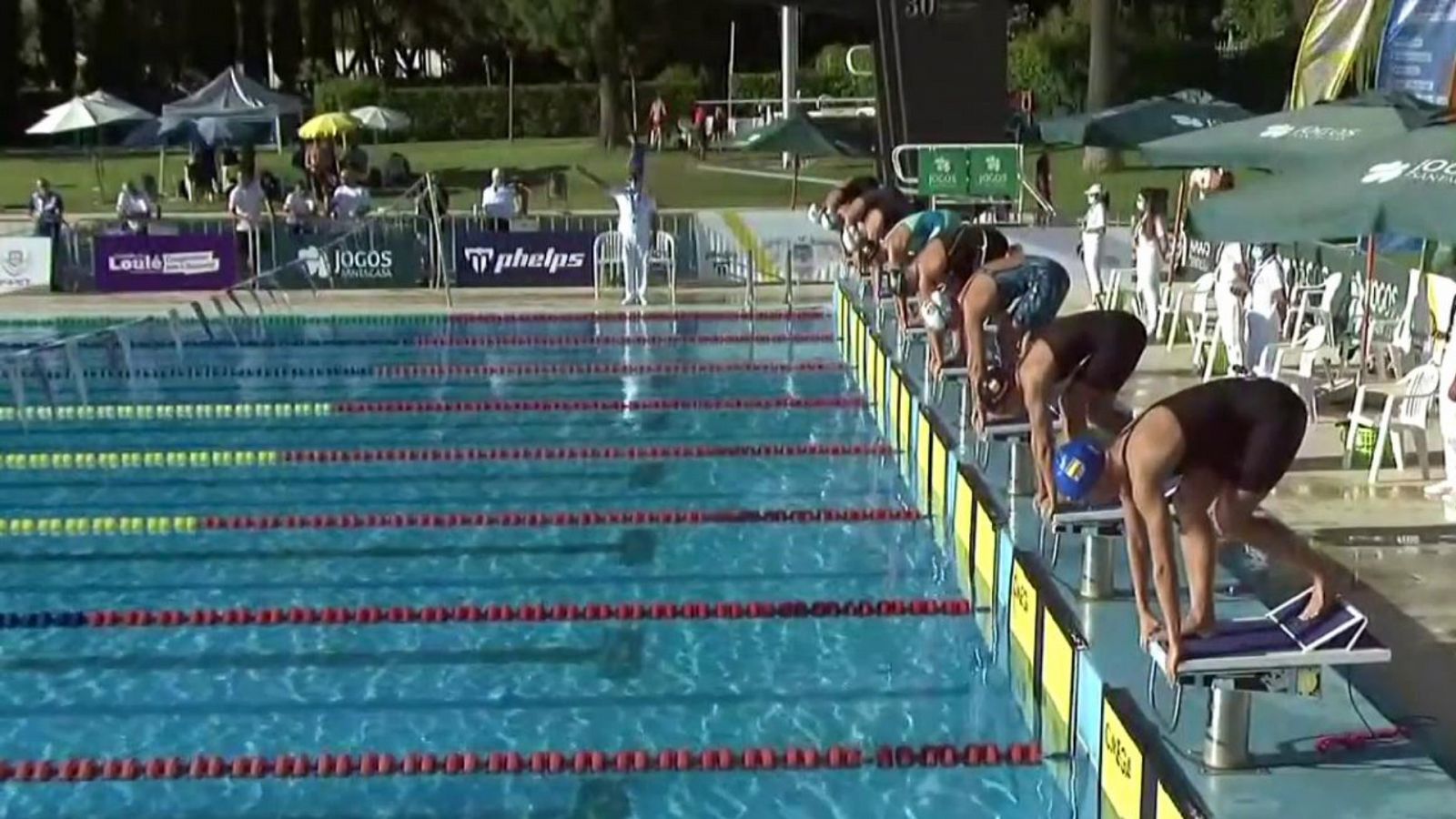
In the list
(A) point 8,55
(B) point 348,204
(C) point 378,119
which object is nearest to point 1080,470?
(B) point 348,204

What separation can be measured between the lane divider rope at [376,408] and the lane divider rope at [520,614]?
13.7 feet

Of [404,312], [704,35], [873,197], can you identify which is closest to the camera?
[873,197]

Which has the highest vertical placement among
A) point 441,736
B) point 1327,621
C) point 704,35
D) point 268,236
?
point 704,35

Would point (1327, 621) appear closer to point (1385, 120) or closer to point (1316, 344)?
point (1385, 120)

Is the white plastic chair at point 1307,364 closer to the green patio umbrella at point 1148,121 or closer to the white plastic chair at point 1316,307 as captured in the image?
the white plastic chair at point 1316,307

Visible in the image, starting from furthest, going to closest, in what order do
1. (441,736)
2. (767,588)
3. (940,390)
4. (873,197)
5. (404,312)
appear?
(404,312) → (873,197) → (940,390) → (767,588) → (441,736)

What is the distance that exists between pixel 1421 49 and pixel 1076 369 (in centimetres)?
570

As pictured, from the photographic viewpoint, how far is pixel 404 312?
1552 cm

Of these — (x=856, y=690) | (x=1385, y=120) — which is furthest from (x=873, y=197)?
(x=856, y=690)

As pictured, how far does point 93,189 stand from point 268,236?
1309 centimetres

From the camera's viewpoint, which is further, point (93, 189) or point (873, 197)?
point (93, 189)

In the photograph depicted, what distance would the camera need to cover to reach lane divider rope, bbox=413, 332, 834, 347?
553 inches

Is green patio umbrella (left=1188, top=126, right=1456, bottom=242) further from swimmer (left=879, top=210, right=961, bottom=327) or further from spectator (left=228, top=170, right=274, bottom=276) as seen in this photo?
spectator (left=228, top=170, right=274, bottom=276)

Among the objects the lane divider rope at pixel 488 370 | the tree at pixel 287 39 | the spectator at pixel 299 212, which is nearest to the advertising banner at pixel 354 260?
the spectator at pixel 299 212
